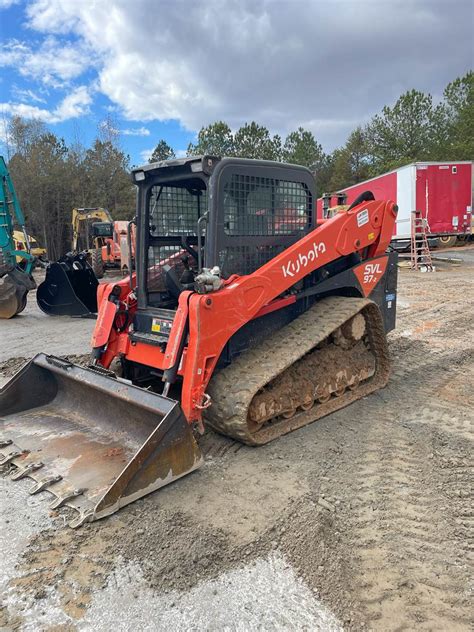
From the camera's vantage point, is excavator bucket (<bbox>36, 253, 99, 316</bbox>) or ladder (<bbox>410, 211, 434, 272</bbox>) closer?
excavator bucket (<bbox>36, 253, 99, 316</bbox>)

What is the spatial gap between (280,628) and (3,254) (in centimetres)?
942

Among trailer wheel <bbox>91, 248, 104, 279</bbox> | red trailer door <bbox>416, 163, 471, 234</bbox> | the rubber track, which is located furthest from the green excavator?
red trailer door <bbox>416, 163, 471, 234</bbox>

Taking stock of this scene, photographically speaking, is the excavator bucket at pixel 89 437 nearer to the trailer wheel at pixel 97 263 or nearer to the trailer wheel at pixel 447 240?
the trailer wheel at pixel 97 263

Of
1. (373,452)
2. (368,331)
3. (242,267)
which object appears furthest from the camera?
(368,331)

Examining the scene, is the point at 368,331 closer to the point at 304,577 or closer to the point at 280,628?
the point at 304,577

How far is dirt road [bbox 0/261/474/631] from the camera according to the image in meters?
2.15

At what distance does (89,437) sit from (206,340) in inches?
44.1

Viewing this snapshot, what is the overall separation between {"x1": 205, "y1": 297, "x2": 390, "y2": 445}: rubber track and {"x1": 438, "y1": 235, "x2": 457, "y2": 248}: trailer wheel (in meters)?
15.1

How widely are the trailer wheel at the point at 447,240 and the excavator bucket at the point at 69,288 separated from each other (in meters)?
13.7

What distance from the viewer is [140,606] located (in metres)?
2.19

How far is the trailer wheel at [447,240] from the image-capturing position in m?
18.4

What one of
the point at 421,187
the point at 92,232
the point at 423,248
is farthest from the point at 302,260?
the point at 92,232

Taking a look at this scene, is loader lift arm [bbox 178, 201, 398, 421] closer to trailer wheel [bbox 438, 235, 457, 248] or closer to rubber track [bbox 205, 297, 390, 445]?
rubber track [bbox 205, 297, 390, 445]

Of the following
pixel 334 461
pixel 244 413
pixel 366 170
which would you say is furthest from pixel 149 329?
pixel 366 170
